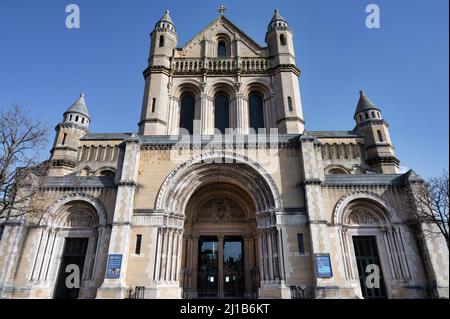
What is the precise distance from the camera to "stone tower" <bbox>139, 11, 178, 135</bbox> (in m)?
21.7

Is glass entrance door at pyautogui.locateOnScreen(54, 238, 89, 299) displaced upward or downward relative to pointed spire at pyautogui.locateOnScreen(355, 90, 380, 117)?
downward

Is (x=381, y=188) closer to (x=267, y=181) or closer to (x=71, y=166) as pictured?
(x=267, y=181)

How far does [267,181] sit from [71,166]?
18.5 metres

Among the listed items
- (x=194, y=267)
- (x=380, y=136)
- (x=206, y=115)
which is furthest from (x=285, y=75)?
(x=194, y=267)

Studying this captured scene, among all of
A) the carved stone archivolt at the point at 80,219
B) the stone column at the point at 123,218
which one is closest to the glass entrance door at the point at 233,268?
the stone column at the point at 123,218

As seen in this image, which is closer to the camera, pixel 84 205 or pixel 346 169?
pixel 84 205

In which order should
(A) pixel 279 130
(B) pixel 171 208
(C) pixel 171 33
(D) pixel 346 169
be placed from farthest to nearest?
(C) pixel 171 33 < (D) pixel 346 169 < (A) pixel 279 130 < (B) pixel 171 208

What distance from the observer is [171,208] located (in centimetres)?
1563

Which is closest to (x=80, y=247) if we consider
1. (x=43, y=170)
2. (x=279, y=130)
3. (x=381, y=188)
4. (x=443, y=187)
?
(x=43, y=170)

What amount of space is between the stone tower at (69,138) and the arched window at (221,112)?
44.7ft

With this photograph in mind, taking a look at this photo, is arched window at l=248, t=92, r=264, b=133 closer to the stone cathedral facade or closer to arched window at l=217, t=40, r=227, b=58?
arched window at l=217, t=40, r=227, b=58

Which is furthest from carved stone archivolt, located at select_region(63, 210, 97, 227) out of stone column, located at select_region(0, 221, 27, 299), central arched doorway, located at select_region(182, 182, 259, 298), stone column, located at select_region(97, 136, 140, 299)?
central arched doorway, located at select_region(182, 182, 259, 298)

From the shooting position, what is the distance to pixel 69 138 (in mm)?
25250

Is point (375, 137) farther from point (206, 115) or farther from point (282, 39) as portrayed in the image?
point (206, 115)
